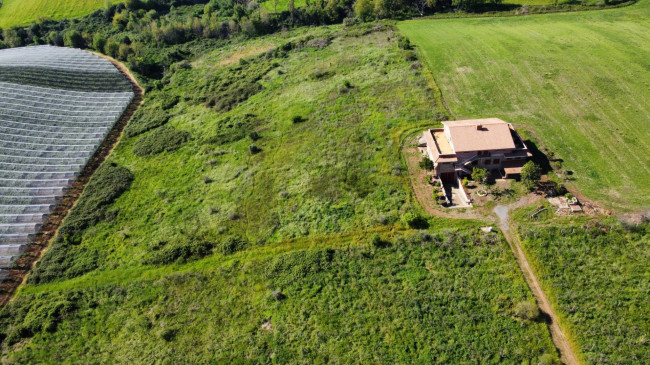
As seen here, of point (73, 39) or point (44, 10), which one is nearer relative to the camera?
point (73, 39)

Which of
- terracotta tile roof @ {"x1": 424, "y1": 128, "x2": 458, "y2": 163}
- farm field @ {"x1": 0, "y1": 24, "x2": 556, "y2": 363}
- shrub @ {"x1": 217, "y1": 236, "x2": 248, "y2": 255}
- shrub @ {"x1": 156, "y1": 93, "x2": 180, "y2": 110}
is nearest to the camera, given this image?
farm field @ {"x1": 0, "y1": 24, "x2": 556, "y2": 363}

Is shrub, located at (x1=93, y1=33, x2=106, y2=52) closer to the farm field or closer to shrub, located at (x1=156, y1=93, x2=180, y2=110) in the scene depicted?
shrub, located at (x1=156, y1=93, x2=180, y2=110)

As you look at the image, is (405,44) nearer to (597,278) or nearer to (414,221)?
(414,221)

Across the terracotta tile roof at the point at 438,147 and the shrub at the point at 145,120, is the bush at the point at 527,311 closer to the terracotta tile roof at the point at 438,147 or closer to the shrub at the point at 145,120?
the terracotta tile roof at the point at 438,147

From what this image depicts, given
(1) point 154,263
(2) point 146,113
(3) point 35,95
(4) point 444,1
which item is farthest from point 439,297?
(4) point 444,1

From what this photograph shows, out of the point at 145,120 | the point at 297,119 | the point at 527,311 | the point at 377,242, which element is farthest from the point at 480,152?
the point at 145,120

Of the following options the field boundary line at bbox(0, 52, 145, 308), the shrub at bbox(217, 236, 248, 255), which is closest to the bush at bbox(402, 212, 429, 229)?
the shrub at bbox(217, 236, 248, 255)

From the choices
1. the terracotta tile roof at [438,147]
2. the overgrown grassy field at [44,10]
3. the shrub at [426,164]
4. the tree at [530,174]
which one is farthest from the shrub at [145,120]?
the overgrown grassy field at [44,10]
